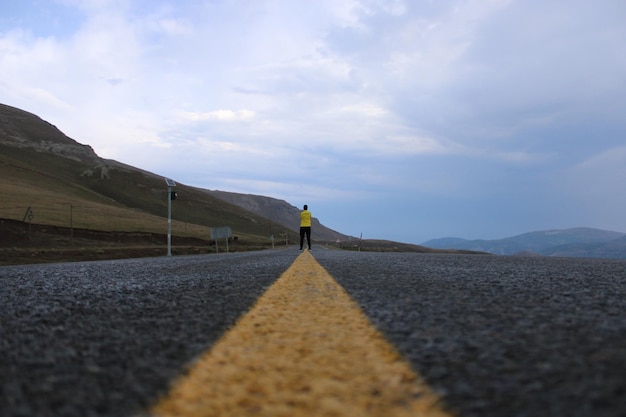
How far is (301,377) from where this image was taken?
154 centimetres

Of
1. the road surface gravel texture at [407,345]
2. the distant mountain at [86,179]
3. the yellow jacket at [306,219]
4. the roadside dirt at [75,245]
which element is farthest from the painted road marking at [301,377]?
the distant mountain at [86,179]

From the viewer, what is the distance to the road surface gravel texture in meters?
1.29

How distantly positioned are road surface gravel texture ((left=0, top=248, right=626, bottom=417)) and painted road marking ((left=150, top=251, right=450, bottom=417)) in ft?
0.24

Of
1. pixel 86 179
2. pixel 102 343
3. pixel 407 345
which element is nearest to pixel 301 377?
pixel 407 345

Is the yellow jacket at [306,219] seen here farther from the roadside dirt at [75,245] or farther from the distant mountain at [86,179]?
the distant mountain at [86,179]

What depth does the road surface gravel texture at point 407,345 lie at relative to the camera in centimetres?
129

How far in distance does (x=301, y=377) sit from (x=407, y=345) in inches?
22.1

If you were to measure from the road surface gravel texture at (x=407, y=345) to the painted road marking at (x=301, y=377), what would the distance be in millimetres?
73

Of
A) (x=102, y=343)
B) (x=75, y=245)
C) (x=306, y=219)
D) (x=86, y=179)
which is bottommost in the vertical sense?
(x=75, y=245)

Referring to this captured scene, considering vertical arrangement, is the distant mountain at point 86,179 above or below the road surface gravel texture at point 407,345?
above

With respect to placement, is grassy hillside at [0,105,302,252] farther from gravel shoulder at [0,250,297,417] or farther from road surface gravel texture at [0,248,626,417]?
road surface gravel texture at [0,248,626,417]

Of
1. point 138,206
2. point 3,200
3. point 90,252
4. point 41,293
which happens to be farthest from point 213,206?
point 41,293

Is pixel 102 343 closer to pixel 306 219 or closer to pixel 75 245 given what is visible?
pixel 306 219

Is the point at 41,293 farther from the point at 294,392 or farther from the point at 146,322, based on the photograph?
the point at 294,392
